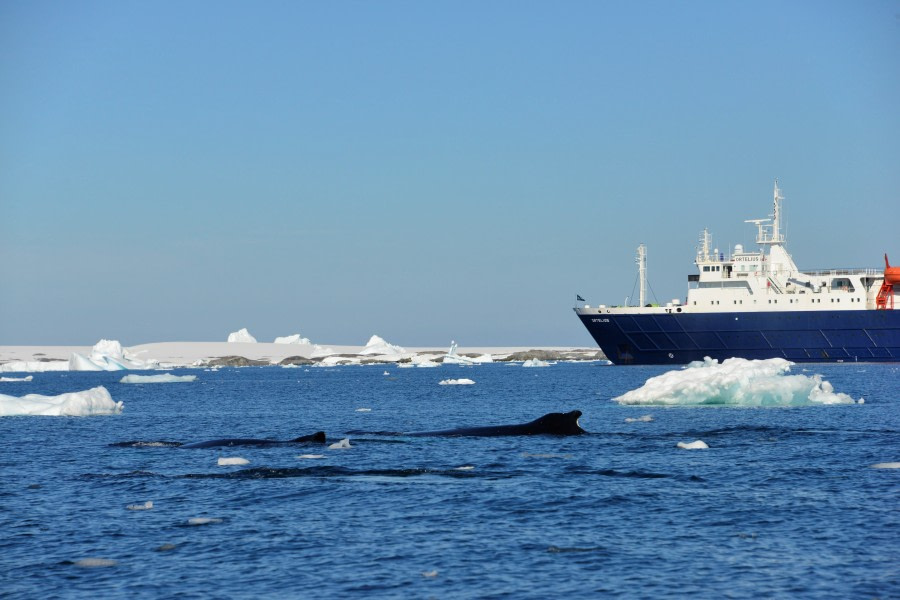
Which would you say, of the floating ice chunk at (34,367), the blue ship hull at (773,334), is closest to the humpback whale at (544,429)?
the blue ship hull at (773,334)

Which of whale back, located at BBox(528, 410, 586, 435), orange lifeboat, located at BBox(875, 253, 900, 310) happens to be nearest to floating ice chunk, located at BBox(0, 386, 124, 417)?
whale back, located at BBox(528, 410, 586, 435)

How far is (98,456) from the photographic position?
27047 mm

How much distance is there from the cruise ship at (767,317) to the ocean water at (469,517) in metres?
54.2

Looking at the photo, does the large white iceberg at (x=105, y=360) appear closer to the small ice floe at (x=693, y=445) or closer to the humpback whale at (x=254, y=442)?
the humpback whale at (x=254, y=442)

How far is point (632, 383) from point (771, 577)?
55943mm

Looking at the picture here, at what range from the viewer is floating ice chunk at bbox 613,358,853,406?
40.8 m

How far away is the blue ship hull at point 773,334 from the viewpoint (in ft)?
275

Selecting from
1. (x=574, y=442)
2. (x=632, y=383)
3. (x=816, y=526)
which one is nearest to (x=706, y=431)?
(x=574, y=442)

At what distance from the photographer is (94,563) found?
1412 cm

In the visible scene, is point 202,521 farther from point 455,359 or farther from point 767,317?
point 455,359

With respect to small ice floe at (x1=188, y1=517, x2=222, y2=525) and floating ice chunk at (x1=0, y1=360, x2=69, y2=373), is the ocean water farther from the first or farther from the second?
floating ice chunk at (x1=0, y1=360, x2=69, y2=373)

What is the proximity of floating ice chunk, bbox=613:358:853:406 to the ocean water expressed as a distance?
26.9ft

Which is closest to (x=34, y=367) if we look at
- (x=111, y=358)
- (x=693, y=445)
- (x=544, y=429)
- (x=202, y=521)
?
(x=111, y=358)

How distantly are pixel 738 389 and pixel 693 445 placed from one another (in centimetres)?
1589
